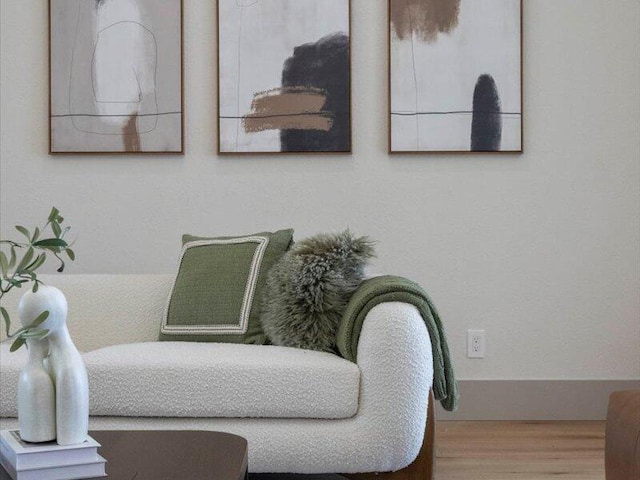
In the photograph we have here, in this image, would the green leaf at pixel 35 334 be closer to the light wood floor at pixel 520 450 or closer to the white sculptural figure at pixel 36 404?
the white sculptural figure at pixel 36 404

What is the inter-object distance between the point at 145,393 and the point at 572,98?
2317 millimetres

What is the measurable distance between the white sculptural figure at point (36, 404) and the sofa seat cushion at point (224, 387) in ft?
2.76

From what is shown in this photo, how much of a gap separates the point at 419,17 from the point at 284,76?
0.63 metres

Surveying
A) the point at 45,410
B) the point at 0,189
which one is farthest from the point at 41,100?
the point at 45,410

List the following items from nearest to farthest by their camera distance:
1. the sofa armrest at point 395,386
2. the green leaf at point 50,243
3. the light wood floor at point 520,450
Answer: the green leaf at point 50,243 → the sofa armrest at point 395,386 → the light wood floor at point 520,450

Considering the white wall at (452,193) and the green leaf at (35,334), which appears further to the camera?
the white wall at (452,193)

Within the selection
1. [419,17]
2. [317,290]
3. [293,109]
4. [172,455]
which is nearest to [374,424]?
[317,290]

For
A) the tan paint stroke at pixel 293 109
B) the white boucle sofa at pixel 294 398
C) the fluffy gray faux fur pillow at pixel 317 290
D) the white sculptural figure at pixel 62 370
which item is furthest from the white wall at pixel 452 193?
the white sculptural figure at pixel 62 370

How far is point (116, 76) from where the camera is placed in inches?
154

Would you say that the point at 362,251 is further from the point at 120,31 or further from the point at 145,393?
the point at 120,31

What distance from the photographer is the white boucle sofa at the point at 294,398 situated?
2.54 m

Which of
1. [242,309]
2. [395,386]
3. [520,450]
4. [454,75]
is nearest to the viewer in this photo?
[395,386]

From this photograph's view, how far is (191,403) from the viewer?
261 centimetres

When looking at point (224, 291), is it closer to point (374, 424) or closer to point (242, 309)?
point (242, 309)
